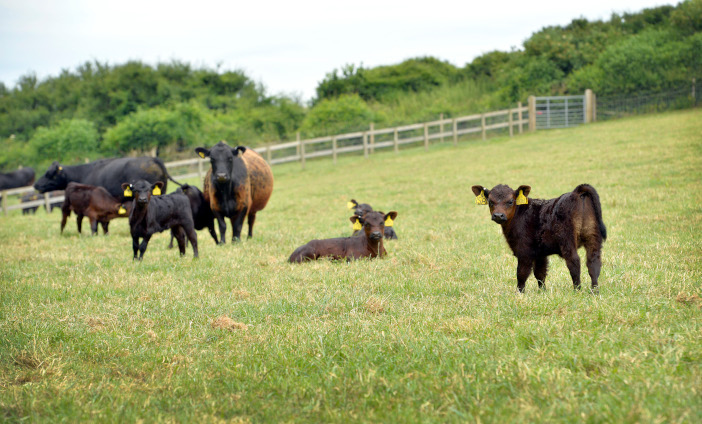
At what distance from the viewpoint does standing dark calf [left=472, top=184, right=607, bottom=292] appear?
5.91 meters

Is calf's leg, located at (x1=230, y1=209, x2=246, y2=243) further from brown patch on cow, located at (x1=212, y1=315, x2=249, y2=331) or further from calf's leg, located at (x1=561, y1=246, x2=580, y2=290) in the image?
calf's leg, located at (x1=561, y1=246, x2=580, y2=290)

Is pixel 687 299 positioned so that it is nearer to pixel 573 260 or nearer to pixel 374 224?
pixel 573 260

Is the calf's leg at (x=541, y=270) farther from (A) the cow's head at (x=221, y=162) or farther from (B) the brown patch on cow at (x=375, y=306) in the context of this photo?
(A) the cow's head at (x=221, y=162)

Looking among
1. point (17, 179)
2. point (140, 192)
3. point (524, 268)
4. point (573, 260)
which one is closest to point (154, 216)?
point (140, 192)

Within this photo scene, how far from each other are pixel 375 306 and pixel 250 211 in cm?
787

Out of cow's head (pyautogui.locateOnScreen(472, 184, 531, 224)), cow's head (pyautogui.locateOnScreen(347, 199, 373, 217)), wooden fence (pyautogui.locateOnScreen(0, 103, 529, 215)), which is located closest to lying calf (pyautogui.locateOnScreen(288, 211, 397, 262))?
cow's head (pyautogui.locateOnScreen(347, 199, 373, 217))

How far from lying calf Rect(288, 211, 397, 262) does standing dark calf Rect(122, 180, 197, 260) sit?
192 cm

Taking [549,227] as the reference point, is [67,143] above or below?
above

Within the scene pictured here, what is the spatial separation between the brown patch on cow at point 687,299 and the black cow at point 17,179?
34.4 meters

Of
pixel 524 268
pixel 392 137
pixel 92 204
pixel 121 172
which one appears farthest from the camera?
pixel 392 137

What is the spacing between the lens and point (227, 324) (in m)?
5.52

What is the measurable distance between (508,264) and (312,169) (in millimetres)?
22811

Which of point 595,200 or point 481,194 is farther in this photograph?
point 481,194

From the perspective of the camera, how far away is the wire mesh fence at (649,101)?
33.2 metres
